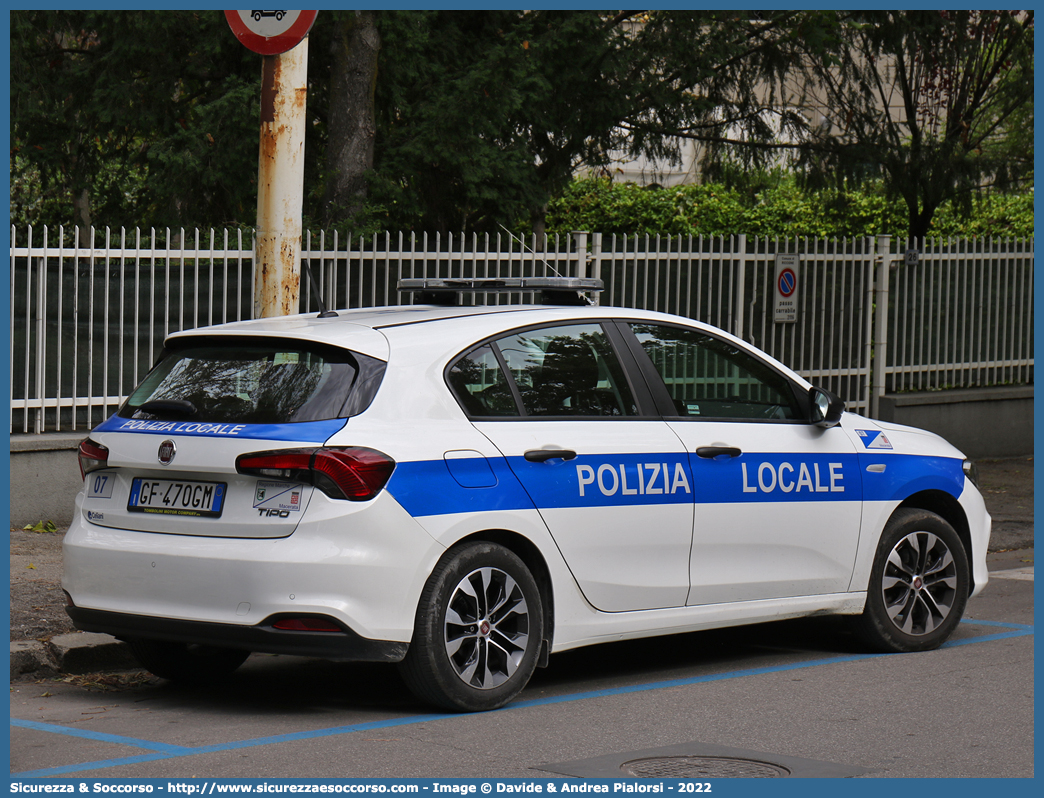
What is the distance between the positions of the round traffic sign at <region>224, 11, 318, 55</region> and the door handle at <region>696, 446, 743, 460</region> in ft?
9.49

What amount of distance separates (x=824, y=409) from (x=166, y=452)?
119 inches

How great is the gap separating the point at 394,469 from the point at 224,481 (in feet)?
2.14

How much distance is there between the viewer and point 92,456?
6008mm

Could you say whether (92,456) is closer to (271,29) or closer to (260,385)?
(260,385)

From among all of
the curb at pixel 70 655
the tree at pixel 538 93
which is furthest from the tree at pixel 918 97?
the curb at pixel 70 655

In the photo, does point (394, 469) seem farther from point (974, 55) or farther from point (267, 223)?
point (974, 55)

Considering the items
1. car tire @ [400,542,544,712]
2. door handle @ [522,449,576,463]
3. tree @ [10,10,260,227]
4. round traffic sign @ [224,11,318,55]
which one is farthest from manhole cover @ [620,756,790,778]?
tree @ [10,10,260,227]

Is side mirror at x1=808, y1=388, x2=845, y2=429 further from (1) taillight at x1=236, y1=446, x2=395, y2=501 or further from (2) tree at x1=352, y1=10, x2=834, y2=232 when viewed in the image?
(2) tree at x1=352, y1=10, x2=834, y2=232

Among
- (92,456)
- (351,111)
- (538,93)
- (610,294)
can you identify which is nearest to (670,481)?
(92,456)

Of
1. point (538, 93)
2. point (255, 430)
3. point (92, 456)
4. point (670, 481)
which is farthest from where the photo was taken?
point (538, 93)

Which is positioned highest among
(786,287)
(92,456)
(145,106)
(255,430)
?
(145,106)

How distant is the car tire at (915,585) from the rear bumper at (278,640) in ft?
8.73

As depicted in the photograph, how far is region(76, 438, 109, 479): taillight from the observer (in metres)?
5.95

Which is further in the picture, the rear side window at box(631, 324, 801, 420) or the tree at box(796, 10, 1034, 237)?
the tree at box(796, 10, 1034, 237)
